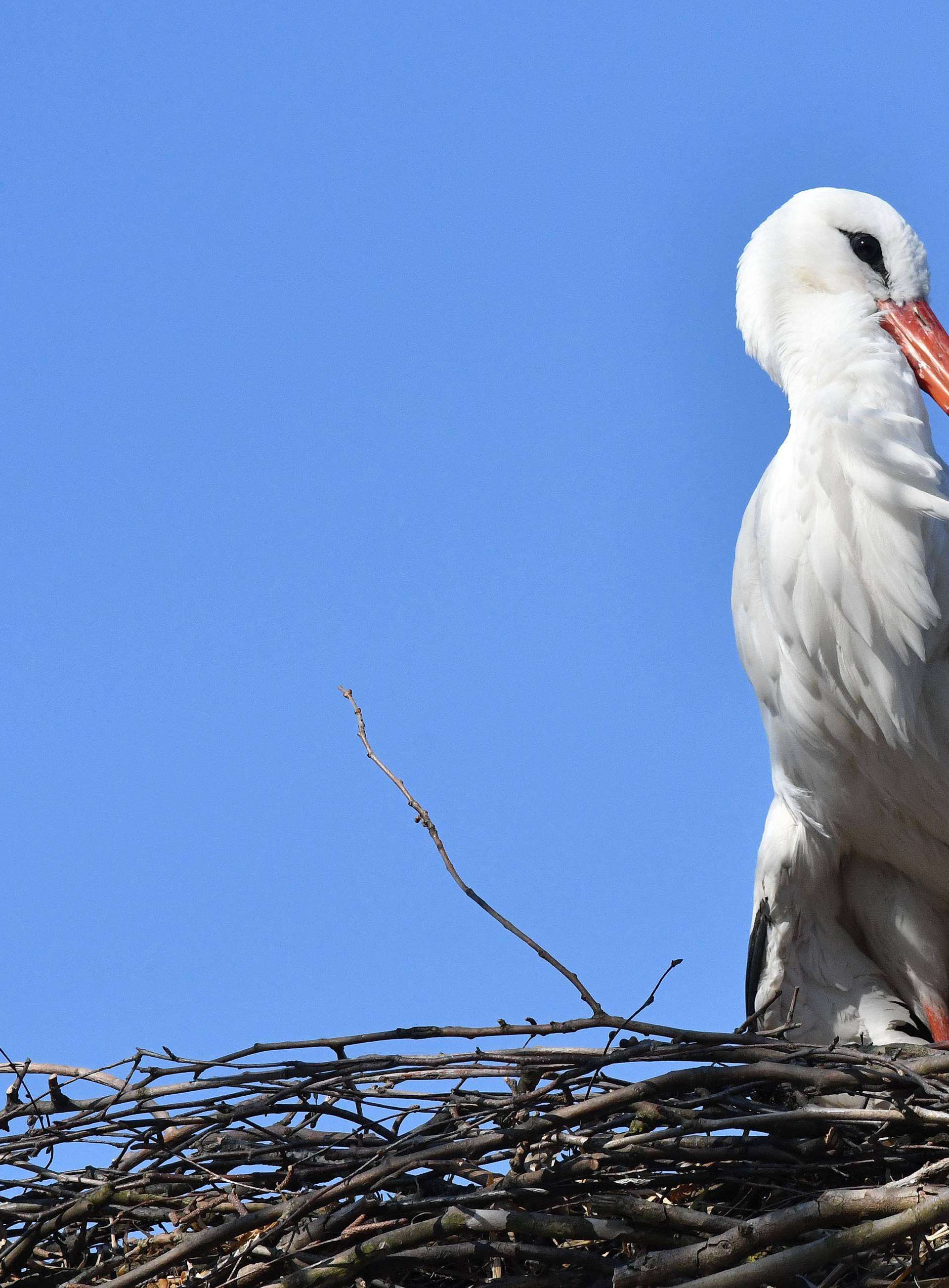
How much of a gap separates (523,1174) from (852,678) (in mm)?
1080

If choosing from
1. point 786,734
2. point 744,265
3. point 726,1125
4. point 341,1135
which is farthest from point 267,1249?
point 744,265

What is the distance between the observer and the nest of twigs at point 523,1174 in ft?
7.41

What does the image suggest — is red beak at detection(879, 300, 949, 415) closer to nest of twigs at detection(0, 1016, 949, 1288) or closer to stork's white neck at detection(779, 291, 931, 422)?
stork's white neck at detection(779, 291, 931, 422)

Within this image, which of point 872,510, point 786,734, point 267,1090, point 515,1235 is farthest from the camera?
point 786,734

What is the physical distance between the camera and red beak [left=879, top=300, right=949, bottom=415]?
3350 mm

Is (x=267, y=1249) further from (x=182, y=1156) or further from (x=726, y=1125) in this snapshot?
(x=726, y=1125)

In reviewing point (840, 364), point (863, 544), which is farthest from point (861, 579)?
point (840, 364)

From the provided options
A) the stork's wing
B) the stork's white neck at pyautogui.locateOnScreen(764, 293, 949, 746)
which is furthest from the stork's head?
the stork's wing

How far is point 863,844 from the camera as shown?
323 cm

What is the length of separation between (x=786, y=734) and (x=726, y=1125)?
0.94 meters

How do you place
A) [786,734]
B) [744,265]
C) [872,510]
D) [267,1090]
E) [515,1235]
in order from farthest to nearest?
[744,265], [786,734], [872,510], [267,1090], [515,1235]

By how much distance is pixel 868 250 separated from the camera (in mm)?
3533

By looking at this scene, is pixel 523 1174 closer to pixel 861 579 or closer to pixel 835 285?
pixel 861 579

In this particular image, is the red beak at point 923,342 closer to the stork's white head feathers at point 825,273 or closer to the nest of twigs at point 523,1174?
the stork's white head feathers at point 825,273
